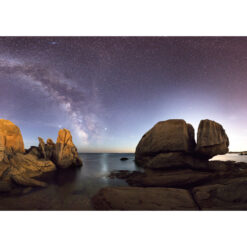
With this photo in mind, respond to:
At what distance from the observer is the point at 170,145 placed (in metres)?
10.9

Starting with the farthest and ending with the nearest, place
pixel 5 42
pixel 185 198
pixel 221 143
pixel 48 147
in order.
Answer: pixel 48 147
pixel 221 143
pixel 5 42
pixel 185 198

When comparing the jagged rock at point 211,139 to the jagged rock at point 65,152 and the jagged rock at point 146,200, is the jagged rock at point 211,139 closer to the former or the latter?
the jagged rock at point 146,200

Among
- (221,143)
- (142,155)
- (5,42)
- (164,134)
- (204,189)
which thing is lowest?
(142,155)

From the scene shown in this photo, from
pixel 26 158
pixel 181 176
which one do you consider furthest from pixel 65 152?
pixel 181 176

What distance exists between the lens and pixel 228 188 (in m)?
3.64

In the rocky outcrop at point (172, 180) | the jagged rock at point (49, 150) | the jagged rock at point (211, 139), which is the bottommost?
the rocky outcrop at point (172, 180)

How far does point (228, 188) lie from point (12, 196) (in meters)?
7.33

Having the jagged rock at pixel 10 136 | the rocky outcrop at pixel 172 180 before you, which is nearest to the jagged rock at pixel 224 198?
the rocky outcrop at pixel 172 180

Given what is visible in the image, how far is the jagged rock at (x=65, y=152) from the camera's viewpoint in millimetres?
12180

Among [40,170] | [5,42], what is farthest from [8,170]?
[5,42]

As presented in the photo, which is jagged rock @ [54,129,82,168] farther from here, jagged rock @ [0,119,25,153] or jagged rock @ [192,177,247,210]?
jagged rock @ [192,177,247,210]

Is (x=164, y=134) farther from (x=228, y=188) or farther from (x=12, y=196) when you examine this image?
(x=12, y=196)

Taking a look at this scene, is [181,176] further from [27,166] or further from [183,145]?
[27,166]

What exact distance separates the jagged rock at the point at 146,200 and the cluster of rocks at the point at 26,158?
3.82 meters
